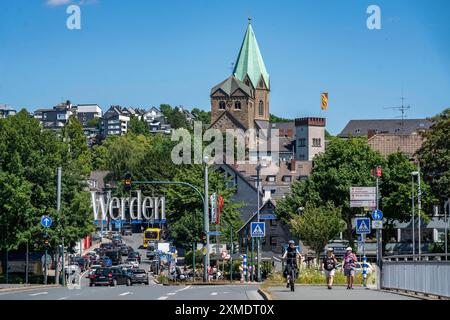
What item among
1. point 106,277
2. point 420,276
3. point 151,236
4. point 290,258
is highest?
point 290,258

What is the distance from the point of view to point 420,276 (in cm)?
3123

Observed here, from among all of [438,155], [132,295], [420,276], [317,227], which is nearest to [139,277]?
[317,227]

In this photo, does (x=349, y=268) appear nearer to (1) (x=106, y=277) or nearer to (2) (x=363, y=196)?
(2) (x=363, y=196)

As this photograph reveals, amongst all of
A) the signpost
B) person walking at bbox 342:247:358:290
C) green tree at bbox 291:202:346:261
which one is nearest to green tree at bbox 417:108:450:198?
green tree at bbox 291:202:346:261

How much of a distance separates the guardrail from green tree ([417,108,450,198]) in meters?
58.5

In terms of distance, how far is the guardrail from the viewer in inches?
1106

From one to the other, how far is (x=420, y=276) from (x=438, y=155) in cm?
6684

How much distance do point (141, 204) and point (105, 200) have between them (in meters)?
28.8

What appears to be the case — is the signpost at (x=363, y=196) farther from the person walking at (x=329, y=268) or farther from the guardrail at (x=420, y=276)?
the person walking at (x=329, y=268)

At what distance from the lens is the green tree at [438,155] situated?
315ft

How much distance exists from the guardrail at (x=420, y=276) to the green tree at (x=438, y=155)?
58.5 meters

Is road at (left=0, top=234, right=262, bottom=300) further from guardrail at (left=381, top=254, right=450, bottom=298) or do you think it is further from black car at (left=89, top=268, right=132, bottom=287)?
black car at (left=89, top=268, right=132, bottom=287)

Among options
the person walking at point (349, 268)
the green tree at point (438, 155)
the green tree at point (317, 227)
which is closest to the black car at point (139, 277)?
the green tree at point (317, 227)

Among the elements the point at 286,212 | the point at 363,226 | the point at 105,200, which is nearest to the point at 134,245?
the point at 105,200
